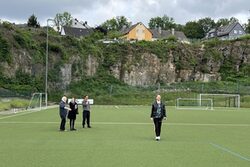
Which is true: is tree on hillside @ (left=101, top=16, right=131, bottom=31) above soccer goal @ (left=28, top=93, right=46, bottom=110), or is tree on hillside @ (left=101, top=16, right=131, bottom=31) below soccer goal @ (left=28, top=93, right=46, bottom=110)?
above

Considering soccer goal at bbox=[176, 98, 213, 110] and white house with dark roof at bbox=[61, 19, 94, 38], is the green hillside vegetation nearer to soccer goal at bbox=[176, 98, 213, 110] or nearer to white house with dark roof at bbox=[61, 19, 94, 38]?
soccer goal at bbox=[176, 98, 213, 110]

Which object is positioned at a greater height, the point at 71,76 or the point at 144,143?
the point at 71,76

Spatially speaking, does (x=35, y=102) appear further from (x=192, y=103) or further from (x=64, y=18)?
(x=64, y=18)

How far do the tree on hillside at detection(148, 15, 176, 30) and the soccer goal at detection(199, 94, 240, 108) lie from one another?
3189 inches

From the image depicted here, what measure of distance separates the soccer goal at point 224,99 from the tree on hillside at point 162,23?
3189 inches

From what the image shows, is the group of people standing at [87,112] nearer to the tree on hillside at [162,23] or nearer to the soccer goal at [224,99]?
the soccer goal at [224,99]

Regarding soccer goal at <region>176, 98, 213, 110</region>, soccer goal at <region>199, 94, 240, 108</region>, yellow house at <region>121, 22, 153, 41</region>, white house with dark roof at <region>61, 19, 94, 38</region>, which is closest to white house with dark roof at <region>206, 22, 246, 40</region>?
yellow house at <region>121, 22, 153, 41</region>

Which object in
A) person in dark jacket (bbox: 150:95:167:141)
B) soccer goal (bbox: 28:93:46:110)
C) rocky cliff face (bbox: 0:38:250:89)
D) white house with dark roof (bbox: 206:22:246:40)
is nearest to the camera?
person in dark jacket (bbox: 150:95:167:141)

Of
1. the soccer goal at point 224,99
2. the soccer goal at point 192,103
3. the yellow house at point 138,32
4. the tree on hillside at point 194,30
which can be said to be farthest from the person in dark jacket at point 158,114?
the tree on hillside at point 194,30

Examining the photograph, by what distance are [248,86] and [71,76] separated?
31385mm

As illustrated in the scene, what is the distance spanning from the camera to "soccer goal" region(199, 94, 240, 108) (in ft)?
210

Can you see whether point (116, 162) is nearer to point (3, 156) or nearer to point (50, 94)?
point (3, 156)

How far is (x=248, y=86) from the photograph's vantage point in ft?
256

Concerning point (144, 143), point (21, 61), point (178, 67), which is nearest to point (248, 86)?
point (178, 67)
